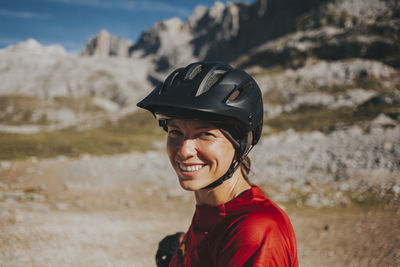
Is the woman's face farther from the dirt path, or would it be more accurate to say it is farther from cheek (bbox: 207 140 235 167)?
the dirt path

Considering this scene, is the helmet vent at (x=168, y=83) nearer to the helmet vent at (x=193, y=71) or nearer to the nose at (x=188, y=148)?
the helmet vent at (x=193, y=71)

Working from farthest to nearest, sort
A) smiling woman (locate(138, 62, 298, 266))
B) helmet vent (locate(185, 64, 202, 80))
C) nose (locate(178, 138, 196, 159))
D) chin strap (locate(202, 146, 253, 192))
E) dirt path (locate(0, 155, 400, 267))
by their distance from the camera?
dirt path (locate(0, 155, 400, 267))
helmet vent (locate(185, 64, 202, 80))
chin strap (locate(202, 146, 253, 192))
nose (locate(178, 138, 196, 159))
smiling woman (locate(138, 62, 298, 266))

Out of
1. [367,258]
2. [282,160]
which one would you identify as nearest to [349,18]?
[282,160]

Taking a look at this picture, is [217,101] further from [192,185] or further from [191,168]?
[192,185]

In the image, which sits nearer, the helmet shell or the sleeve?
the sleeve

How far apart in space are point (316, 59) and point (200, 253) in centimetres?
10928

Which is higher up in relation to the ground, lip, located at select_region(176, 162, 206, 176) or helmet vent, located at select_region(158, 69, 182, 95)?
helmet vent, located at select_region(158, 69, 182, 95)

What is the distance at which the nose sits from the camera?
259 cm

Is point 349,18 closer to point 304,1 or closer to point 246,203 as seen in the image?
point 304,1

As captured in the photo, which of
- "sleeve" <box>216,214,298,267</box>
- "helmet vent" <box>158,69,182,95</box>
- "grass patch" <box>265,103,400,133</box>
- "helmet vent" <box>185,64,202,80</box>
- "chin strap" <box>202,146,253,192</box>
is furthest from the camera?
"grass patch" <box>265,103,400,133</box>

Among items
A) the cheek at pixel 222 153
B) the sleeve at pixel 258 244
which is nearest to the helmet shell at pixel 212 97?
the cheek at pixel 222 153

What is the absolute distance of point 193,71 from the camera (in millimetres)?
3111

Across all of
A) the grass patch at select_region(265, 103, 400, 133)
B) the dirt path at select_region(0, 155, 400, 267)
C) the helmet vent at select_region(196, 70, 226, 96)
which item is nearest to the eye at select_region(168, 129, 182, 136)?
the helmet vent at select_region(196, 70, 226, 96)

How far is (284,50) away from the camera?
369 feet
